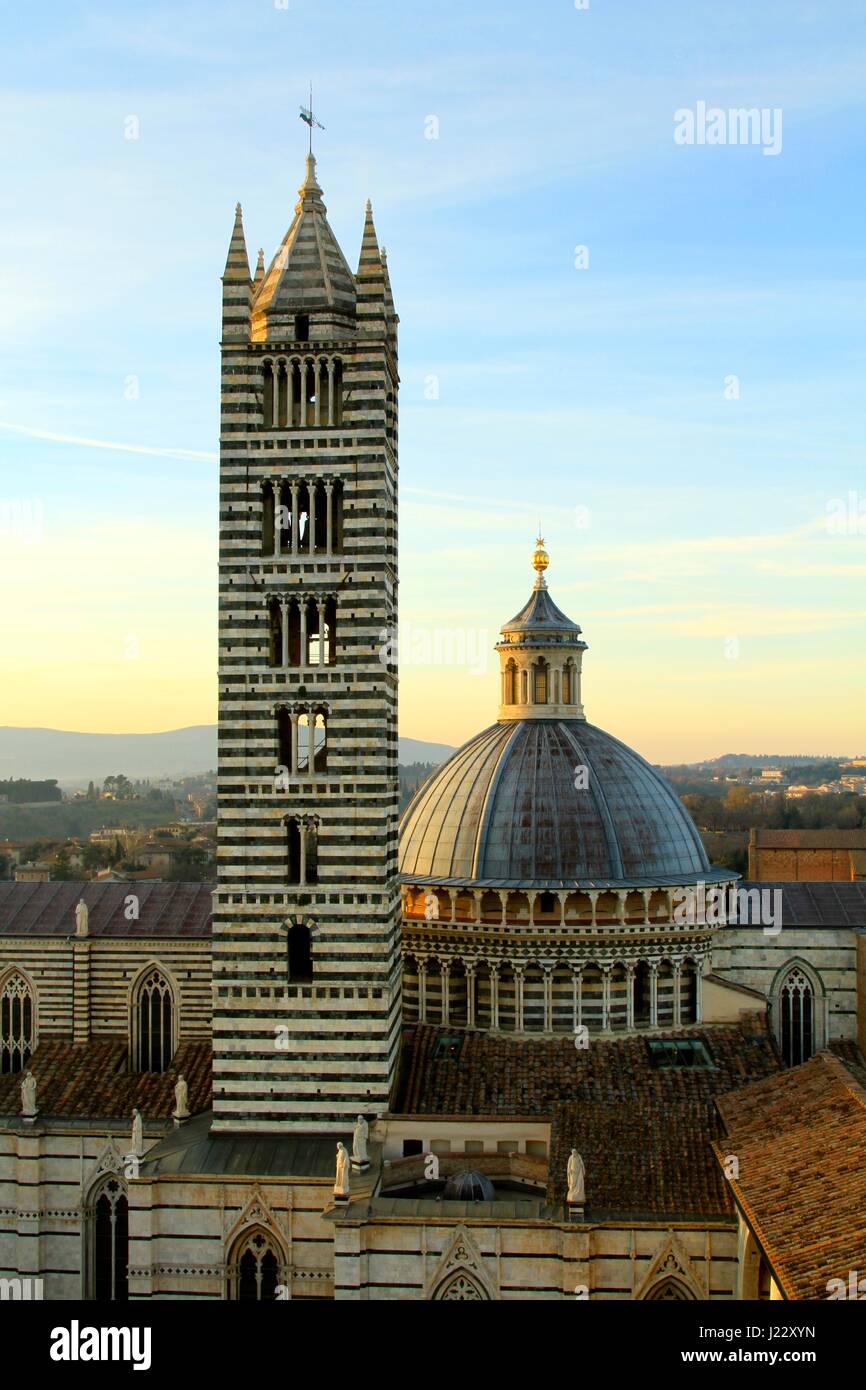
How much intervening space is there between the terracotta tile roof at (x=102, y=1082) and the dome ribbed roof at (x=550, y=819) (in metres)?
7.89

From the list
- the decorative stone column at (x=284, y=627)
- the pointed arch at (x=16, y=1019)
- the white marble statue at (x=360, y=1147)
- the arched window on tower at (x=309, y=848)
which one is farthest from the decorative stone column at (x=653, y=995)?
the pointed arch at (x=16, y=1019)

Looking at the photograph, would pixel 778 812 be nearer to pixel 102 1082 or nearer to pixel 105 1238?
pixel 102 1082

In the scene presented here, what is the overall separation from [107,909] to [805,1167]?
23.9 meters

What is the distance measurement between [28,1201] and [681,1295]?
1565 cm

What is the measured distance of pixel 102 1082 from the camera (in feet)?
124

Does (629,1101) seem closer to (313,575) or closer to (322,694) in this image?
(322,694)

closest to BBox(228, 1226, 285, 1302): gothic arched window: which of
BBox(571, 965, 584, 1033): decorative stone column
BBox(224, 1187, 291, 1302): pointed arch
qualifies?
BBox(224, 1187, 291, 1302): pointed arch

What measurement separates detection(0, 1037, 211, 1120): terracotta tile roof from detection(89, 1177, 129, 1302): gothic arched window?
204 cm

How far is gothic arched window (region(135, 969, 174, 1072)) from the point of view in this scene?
39812 millimetres

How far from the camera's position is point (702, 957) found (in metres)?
37.4

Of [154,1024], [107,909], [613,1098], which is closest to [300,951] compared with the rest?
[613,1098]

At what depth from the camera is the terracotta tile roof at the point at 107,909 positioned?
4100cm
